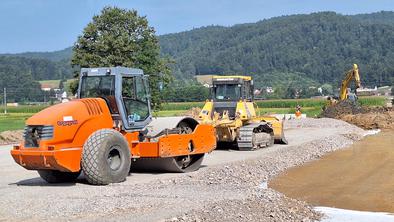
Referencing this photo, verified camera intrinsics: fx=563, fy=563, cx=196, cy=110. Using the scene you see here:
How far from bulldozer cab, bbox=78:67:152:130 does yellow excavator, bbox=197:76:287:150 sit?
6.62 meters

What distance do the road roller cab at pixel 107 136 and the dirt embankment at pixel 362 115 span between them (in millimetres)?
24361

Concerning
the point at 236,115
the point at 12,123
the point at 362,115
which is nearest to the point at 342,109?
the point at 362,115

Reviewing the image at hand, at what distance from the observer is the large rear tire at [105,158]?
12.7m

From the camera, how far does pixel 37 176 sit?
1565 cm

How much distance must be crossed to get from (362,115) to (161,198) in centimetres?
3130

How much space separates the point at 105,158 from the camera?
1287 cm

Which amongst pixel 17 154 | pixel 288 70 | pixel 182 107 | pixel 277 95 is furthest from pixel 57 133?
pixel 288 70

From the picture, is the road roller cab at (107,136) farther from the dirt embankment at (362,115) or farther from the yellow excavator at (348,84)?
the yellow excavator at (348,84)

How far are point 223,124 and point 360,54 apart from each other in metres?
178

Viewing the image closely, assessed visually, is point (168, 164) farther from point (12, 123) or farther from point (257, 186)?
point (12, 123)

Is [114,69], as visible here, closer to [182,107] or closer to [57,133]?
[57,133]

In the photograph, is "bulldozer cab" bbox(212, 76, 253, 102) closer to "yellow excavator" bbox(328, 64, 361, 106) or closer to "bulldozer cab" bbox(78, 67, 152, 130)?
"bulldozer cab" bbox(78, 67, 152, 130)

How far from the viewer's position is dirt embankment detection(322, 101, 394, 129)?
3778 centimetres

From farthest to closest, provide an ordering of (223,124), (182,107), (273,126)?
(182,107) → (273,126) → (223,124)
